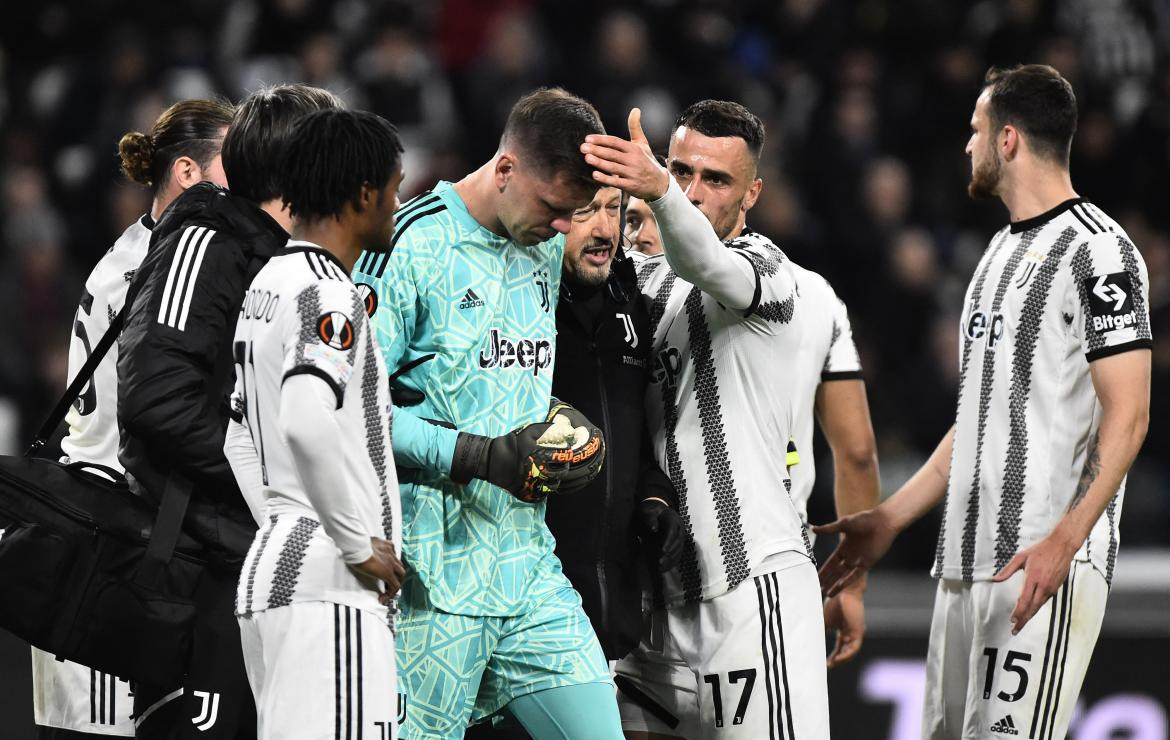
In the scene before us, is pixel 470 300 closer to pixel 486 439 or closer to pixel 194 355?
pixel 486 439

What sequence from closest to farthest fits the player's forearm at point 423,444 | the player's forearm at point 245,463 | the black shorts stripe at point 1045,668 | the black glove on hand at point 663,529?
the player's forearm at point 245,463 → the player's forearm at point 423,444 → the black glove on hand at point 663,529 → the black shorts stripe at point 1045,668

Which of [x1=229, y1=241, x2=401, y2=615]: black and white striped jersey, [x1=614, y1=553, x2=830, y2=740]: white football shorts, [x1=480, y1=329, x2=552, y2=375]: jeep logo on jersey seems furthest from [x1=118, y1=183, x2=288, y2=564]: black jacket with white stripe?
[x1=614, y1=553, x2=830, y2=740]: white football shorts

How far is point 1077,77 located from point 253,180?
8.56 metres

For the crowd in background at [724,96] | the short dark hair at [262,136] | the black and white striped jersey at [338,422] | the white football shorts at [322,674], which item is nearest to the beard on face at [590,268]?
the short dark hair at [262,136]

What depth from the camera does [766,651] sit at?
4.43m

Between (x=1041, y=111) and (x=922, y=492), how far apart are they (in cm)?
129

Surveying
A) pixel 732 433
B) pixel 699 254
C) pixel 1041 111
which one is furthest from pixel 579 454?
pixel 1041 111

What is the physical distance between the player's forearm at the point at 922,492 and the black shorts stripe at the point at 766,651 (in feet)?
3.03

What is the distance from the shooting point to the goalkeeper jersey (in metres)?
3.98

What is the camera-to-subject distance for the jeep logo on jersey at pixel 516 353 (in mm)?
4055

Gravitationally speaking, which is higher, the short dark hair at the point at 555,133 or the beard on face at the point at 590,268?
the short dark hair at the point at 555,133

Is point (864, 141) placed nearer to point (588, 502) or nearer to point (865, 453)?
point (865, 453)

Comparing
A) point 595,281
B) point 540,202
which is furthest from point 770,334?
point 540,202

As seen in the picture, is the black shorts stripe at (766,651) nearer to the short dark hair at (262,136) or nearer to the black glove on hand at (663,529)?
the black glove on hand at (663,529)
